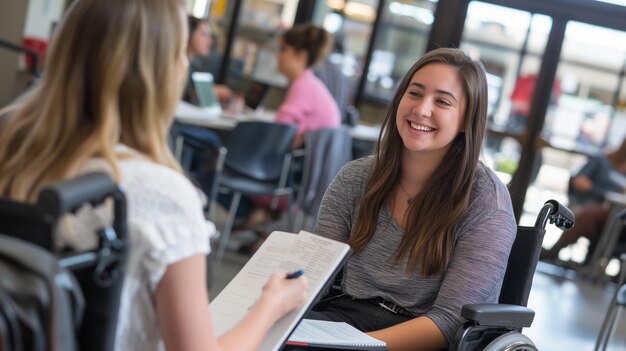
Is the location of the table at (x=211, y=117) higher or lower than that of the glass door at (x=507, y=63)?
lower

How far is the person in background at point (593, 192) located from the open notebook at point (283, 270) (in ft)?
20.4

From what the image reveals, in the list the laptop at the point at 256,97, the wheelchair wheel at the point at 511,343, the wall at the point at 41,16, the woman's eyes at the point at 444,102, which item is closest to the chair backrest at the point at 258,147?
the laptop at the point at 256,97

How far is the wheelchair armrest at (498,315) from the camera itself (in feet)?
7.43

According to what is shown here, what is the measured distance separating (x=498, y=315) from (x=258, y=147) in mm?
3417

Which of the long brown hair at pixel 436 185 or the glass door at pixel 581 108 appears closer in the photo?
the long brown hair at pixel 436 185

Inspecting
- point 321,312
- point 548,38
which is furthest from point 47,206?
point 548,38

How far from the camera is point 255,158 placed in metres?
5.65

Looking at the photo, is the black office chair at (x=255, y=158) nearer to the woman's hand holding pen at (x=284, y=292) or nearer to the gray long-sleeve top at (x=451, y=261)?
the gray long-sleeve top at (x=451, y=261)

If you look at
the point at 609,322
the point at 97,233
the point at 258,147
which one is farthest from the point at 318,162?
the point at 97,233

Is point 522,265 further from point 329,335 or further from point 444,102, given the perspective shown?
point 329,335

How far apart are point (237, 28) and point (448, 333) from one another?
→ 23.7 feet

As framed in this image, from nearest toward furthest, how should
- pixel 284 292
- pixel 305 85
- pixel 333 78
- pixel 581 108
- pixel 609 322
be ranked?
pixel 284 292 → pixel 609 322 → pixel 305 85 → pixel 333 78 → pixel 581 108

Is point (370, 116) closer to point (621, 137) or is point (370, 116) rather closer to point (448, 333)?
point (621, 137)

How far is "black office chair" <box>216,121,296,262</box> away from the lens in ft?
18.3
